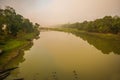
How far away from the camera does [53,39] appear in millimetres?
11898

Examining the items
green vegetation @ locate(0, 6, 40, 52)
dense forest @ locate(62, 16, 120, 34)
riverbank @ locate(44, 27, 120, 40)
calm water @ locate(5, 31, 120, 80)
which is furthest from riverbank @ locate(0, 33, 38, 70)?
dense forest @ locate(62, 16, 120, 34)

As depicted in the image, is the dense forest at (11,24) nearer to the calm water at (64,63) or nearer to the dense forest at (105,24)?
the calm water at (64,63)

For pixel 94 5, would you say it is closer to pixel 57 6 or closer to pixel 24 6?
pixel 57 6

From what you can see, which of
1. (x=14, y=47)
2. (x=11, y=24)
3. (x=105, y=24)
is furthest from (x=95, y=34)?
(x=14, y=47)

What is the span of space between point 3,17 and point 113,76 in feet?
22.6

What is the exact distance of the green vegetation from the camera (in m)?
9.47

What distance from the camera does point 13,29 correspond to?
399 inches

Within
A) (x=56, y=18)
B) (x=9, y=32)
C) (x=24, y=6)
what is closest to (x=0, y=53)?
(x=9, y=32)

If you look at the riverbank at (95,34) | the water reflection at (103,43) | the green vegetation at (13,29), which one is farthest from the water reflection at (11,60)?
the water reflection at (103,43)

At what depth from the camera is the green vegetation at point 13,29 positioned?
9469 millimetres

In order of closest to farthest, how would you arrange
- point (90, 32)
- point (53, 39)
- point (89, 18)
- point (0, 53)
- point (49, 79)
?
point (49, 79)
point (0, 53)
point (89, 18)
point (53, 39)
point (90, 32)

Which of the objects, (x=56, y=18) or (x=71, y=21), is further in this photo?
(x=71, y=21)

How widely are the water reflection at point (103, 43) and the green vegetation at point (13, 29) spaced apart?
161 inches

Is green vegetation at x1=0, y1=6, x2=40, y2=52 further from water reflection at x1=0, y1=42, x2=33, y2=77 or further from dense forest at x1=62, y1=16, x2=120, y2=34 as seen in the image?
dense forest at x1=62, y1=16, x2=120, y2=34
